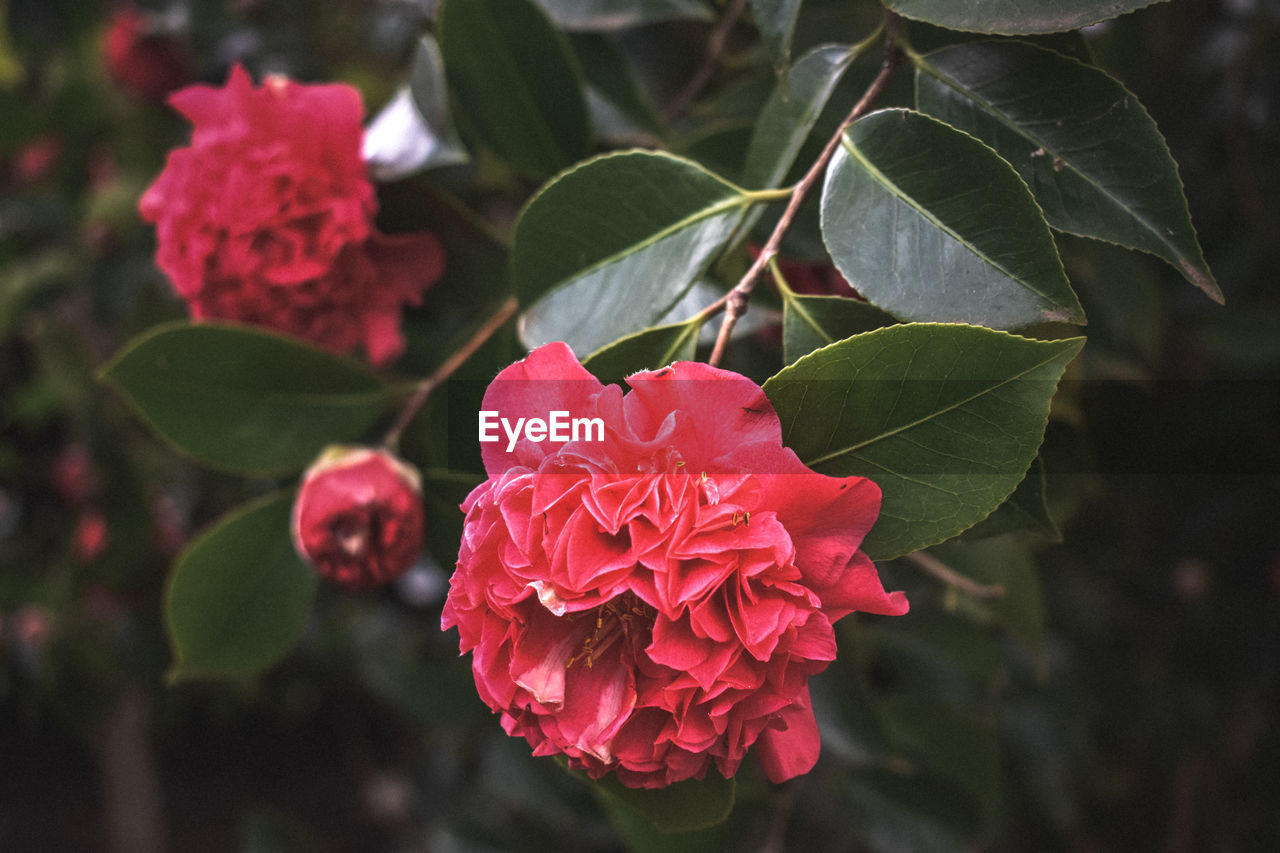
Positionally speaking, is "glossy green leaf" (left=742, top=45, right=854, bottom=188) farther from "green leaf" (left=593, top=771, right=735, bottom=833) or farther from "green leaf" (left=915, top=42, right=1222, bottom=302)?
"green leaf" (left=593, top=771, right=735, bottom=833)

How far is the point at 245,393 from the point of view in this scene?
55cm

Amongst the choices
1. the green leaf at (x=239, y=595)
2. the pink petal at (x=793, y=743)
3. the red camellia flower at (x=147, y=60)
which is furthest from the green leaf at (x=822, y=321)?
the red camellia flower at (x=147, y=60)

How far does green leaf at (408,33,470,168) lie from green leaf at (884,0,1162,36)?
282 millimetres

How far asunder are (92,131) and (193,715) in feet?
5.21

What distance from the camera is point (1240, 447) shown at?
0.90m

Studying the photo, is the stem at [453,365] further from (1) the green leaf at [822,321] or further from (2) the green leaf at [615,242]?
(1) the green leaf at [822,321]

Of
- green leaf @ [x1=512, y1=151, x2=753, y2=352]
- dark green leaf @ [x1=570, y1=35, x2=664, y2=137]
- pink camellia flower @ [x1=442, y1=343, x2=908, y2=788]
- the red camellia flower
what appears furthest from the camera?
the red camellia flower

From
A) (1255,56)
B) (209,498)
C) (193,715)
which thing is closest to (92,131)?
(209,498)

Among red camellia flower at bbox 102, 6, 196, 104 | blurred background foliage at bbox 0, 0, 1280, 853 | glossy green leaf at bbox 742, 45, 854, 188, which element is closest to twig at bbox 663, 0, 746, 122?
blurred background foliage at bbox 0, 0, 1280, 853

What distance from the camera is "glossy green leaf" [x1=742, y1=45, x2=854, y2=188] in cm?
39

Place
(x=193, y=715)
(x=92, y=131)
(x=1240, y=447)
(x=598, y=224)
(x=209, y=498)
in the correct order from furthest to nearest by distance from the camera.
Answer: (x=193, y=715)
(x=209, y=498)
(x=92, y=131)
(x=1240, y=447)
(x=598, y=224)

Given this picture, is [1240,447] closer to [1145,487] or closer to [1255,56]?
[1145,487]

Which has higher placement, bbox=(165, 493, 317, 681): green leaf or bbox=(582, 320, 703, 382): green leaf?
bbox=(582, 320, 703, 382): green leaf

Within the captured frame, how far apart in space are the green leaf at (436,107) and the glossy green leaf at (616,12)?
0.09m
